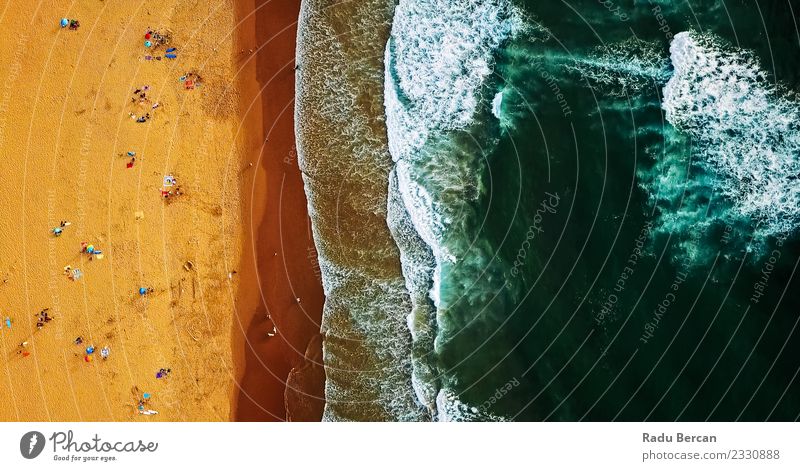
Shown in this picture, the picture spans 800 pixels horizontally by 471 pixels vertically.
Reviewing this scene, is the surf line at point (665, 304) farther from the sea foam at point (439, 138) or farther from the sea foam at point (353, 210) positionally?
the sea foam at point (353, 210)

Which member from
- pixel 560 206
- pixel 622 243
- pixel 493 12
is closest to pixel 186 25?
pixel 493 12

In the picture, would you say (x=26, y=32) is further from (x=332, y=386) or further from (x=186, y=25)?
(x=332, y=386)

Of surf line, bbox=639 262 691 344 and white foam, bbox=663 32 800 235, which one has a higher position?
white foam, bbox=663 32 800 235

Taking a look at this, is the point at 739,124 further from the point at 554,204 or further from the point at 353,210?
the point at 353,210

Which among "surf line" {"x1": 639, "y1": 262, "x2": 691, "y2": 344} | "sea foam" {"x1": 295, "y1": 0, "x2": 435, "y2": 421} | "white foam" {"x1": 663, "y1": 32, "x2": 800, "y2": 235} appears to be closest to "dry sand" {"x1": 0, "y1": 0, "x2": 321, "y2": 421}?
"sea foam" {"x1": 295, "y1": 0, "x2": 435, "y2": 421}
